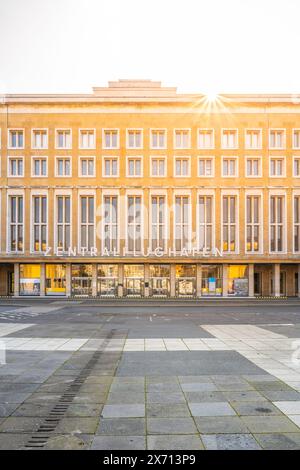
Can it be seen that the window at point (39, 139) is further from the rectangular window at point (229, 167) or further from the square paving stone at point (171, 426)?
the square paving stone at point (171, 426)

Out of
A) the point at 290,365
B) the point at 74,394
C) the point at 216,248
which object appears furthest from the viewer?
the point at 216,248

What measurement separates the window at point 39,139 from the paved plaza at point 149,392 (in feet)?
119

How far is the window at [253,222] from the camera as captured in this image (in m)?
49.5

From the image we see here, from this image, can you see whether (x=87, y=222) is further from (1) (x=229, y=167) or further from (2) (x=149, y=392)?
(2) (x=149, y=392)

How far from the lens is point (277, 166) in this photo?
49750 millimetres

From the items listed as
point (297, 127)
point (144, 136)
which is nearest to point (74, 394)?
point (144, 136)

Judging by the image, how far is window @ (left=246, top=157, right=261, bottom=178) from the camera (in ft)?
163

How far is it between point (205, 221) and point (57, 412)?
141 ft

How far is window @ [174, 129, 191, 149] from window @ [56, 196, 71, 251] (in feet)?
48.4
